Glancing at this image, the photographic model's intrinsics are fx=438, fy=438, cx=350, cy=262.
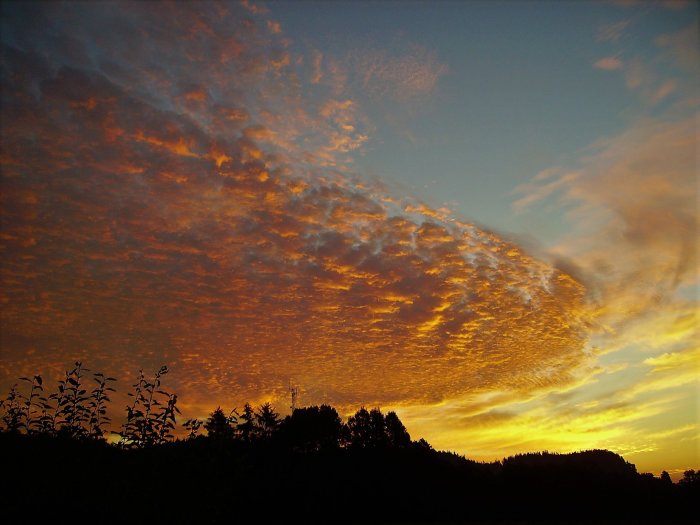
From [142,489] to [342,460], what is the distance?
73.6 meters

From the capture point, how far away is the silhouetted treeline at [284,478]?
1046cm

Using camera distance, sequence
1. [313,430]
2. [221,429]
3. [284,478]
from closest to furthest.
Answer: [221,429], [284,478], [313,430]

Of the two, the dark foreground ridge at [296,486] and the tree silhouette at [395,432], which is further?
the tree silhouette at [395,432]

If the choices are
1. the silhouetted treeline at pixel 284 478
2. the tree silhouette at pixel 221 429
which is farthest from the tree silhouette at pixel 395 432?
the tree silhouette at pixel 221 429

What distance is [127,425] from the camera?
1080 cm

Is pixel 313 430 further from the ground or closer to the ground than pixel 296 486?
further from the ground

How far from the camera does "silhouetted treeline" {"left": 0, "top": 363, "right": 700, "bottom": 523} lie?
10461mm

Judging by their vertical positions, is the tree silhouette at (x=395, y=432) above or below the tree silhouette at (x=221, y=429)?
above

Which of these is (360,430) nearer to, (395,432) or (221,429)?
(395,432)

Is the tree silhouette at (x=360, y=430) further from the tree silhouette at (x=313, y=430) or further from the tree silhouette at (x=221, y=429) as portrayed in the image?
the tree silhouette at (x=221, y=429)

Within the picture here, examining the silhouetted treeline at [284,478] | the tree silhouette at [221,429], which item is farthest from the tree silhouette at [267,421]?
the tree silhouette at [221,429]

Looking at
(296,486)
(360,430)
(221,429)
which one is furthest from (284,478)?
(360,430)

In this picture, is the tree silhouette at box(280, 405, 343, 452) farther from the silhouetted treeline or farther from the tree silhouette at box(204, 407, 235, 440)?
the tree silhouette at box(204, 407, 235, 440)

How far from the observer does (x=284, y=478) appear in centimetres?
4431
